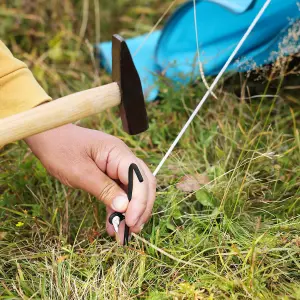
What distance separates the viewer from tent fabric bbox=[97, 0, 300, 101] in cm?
170

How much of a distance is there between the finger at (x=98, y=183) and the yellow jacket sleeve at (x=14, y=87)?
0.66 ft

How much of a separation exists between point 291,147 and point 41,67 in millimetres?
1144

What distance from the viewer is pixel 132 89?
1.22 meters

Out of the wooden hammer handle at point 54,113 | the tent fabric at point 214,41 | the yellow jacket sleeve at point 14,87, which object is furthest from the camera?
the tent fabric at point 214,41

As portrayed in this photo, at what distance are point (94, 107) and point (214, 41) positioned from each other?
1021 mm

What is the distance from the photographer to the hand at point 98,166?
119 centimetres

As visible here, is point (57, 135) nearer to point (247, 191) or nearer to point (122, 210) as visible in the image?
point (122, 210)

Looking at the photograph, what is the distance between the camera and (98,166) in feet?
4.16

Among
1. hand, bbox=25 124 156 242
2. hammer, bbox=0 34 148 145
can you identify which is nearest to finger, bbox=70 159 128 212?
hand, bbox=25 124 156 242

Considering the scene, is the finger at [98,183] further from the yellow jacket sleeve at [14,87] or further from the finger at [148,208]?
the yellow jacket sleeve at [14,87]

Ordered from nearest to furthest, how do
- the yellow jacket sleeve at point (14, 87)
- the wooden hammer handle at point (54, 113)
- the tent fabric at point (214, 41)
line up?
the wooden hammer handle at point (54, 113), the yellow jacket sleeve at point (14, 87), the tent fabric at point (214, 41)

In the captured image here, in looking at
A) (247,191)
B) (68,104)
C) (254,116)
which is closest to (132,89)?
(68,104)

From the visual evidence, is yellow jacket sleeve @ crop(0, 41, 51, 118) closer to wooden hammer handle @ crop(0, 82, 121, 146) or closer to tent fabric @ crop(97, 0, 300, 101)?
wooden hammer handle @ crop(0, 82, 121, 146)

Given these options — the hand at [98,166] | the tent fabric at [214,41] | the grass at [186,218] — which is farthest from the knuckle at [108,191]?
the tent fabric at [214,41]
